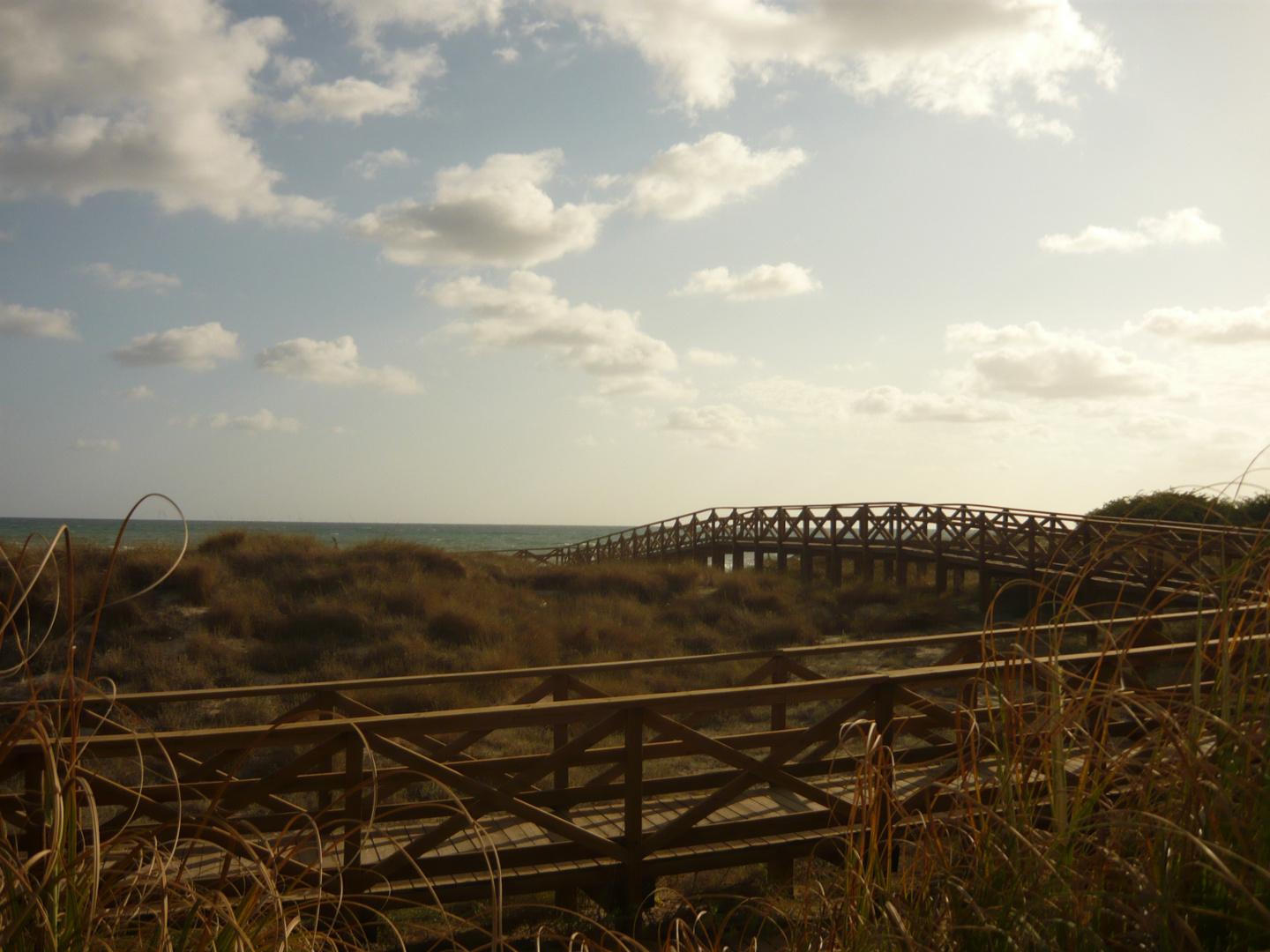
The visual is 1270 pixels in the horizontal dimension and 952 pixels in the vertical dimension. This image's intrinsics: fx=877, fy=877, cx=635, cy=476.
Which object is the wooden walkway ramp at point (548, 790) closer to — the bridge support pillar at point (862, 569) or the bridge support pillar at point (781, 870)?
the bridge support pillar at point (781, 870)

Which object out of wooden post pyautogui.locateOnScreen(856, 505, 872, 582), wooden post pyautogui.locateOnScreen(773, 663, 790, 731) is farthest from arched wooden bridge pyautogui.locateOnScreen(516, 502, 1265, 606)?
wooden post pyautogui.locateOnScreen(773, 663, 790, 731)

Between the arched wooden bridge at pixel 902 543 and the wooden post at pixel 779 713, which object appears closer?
the wooden post at pixel 779 713

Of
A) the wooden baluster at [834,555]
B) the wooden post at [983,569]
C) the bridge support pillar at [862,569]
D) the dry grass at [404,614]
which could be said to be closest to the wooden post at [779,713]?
the dry grass at [404,614]

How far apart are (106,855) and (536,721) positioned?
204 cm

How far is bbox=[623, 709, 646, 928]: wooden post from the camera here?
4.07 meters

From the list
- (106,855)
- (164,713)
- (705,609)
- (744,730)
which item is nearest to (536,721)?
(106,855)

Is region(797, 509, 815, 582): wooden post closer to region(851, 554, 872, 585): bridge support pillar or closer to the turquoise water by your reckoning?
region(851, 554, 872, 585): bridge support pillar

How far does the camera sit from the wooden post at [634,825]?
4.07 m

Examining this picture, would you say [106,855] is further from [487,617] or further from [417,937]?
[487,617]

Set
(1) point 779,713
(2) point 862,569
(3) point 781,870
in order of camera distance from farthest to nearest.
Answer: (2) point 862,569 < (1) point 779,713 < (3) point 781,870

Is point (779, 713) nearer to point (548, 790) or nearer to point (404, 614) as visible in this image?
point (548, 790)

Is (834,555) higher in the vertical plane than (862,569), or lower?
higher

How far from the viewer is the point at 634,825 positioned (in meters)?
4.22

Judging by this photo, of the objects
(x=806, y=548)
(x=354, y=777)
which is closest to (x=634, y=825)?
(x=354, y=777)
